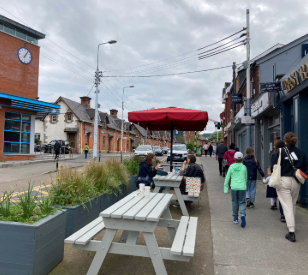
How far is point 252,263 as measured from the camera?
353cm

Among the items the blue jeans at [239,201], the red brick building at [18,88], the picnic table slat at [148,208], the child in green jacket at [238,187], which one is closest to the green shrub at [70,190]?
the picnic table slat at [148,208]

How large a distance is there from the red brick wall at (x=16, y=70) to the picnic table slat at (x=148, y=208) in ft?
62.9

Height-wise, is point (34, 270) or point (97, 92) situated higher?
point (97, 92)

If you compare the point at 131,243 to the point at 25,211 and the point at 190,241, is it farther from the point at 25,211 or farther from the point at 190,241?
the point at 25,211

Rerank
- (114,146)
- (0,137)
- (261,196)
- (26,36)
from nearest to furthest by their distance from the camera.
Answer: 1. (261,196)
2. (0,137)
3. (26,36)
4. (114,146)

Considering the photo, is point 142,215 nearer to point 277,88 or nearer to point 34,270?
point 34,270

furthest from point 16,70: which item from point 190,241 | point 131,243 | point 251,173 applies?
point 190,241

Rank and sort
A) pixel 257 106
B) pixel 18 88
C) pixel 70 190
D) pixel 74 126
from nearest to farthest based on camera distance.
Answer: pixel 70 190, pixel 257 106, pixel 18 88, pixel 74 126

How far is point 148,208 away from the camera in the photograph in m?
3.12

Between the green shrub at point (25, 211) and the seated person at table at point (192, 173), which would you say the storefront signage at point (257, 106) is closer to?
the seated person at table at point (192, 173)

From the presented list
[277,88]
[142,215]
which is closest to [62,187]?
[142,215]

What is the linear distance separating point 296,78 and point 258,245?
454 cm

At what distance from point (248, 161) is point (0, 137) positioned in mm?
17462

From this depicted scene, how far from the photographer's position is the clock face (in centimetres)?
2033
